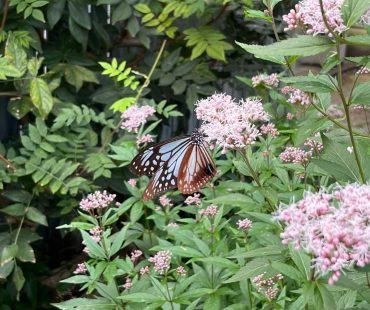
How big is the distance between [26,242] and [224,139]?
138 centimetres

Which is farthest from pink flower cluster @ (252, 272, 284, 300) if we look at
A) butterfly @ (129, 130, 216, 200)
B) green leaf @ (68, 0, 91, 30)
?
green leaf @ (68, 0, 91, 30)

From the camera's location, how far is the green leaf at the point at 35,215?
2.46m

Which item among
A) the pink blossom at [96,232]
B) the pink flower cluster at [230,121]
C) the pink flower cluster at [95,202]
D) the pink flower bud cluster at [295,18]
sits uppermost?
the pink flower bud cluster at [295,18]

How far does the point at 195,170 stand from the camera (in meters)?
1.77

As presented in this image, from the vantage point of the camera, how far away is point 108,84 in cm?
287

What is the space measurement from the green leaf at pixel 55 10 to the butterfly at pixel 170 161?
103 centimetres

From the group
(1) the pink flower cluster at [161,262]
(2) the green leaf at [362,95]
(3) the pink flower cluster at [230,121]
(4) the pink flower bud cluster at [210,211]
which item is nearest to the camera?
(2) the green leaf at [362,95]

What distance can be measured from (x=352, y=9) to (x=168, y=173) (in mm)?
910

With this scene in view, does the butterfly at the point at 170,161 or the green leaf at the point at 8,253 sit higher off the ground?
the butterfly at the point at 170,161

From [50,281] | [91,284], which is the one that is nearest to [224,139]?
[91,284]

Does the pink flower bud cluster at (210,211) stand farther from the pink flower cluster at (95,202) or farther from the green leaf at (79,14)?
the green leaf at (79,14)

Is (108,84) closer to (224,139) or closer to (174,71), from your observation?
(174,71)

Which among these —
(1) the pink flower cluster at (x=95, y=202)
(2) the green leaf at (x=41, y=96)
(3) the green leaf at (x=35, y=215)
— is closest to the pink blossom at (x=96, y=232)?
(1) the pink flower cluster at (x=95, y=202)

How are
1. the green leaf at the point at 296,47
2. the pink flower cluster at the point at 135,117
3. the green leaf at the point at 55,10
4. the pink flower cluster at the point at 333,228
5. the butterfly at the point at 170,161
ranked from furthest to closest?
1. the green leaf at the point at 55,10
2. the pink flower cluster at the point at 135,117
3. the butterfly at the point at 170,161
4. the green leaf at the point at 296,47
5. the pink flower cluster at the point at 333,228
